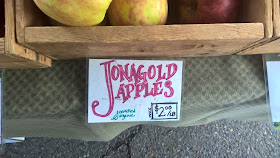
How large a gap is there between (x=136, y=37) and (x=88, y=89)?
0.26 metres

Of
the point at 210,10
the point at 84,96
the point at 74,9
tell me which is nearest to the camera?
the point at 74,9

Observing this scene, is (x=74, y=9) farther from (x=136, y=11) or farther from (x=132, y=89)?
(x=132, y=89)

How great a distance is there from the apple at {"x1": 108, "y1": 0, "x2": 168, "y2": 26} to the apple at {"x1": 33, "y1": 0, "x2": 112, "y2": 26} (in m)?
0.05

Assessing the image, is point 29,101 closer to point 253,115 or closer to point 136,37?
point 136,37

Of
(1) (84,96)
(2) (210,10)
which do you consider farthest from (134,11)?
(1) (84,96)

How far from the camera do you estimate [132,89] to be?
54 cm

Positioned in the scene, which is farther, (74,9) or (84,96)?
(84,96)

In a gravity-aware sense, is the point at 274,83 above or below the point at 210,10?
below

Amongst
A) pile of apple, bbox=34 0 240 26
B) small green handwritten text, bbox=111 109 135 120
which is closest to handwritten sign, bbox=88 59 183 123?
small green handwritten text, bbox=111 109 135 120

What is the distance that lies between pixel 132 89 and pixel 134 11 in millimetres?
238

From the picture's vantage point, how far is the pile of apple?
0.93 feet

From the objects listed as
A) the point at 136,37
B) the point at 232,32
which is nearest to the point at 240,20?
the point at 232,32

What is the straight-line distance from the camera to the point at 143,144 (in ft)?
3.06

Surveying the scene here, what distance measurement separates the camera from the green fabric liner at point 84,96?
53 centimetres
